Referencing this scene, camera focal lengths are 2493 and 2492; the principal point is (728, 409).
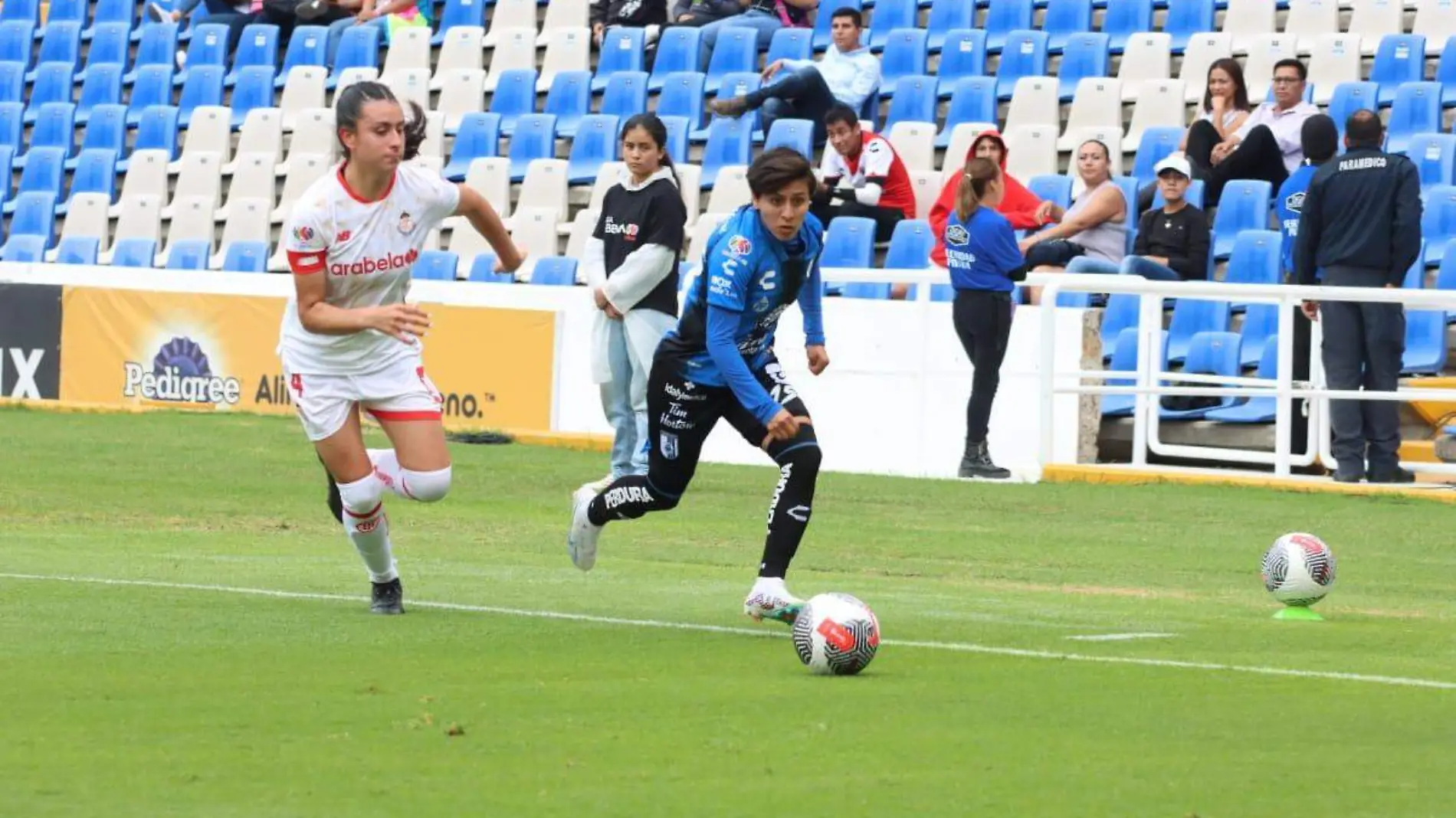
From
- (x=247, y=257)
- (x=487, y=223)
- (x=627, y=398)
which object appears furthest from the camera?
(x=247, y=257)

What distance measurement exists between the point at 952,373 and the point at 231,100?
13176mm

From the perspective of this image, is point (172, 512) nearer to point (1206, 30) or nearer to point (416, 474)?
point (416, 474)

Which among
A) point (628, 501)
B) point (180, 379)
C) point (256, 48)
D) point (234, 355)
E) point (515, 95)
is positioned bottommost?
point (628, 501)

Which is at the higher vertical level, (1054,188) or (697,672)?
(1054,188)

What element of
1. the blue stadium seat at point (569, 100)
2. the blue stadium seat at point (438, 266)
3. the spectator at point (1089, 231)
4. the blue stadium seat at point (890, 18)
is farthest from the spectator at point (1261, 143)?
the blue stadium seat at point (569, 100)

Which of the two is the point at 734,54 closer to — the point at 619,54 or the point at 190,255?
the point at 619,54

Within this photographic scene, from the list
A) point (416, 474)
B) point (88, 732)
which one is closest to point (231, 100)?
point (416, 474)

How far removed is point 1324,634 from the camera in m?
9.57

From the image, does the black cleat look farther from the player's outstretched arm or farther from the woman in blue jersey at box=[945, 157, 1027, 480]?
the woman in blue jersey at box=[945, 157, 1027, 480]

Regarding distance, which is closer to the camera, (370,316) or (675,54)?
(370,316)

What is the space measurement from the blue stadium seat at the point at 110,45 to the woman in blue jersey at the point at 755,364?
2240 centimetres

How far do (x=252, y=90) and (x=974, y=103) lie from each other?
384 inches

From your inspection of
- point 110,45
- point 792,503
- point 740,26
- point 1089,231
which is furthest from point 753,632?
point 110,45

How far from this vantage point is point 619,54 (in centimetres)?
2562
